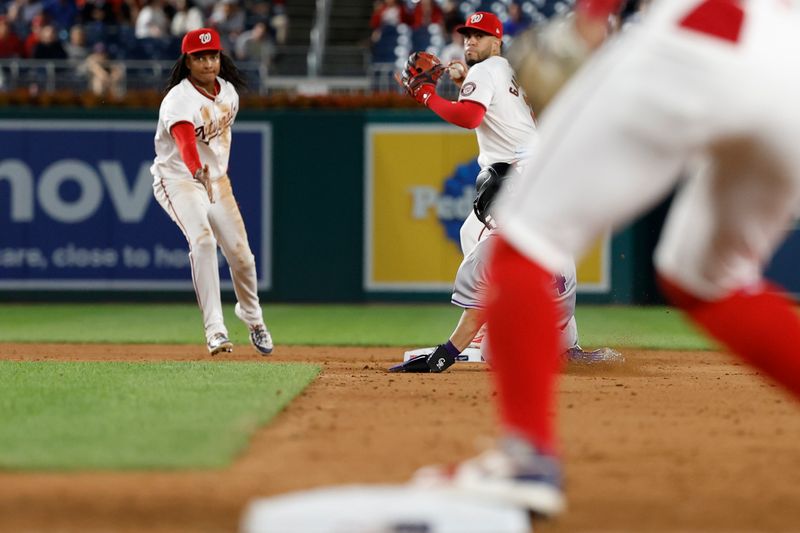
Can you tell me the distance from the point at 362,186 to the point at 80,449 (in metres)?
9.46

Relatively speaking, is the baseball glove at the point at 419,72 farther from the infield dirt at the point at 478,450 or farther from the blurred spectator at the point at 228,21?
the blurred spectator at the point at 228,21

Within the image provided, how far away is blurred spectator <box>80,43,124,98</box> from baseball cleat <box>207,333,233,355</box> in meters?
7.21

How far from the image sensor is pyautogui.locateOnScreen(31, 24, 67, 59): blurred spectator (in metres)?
15.4

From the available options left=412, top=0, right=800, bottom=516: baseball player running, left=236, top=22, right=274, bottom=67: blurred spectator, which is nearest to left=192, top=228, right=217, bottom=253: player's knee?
left=412, top=0, right=800, bottom=516: baseball player running

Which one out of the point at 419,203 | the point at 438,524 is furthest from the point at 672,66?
the point at 419,203

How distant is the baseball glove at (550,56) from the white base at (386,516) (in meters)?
1.14

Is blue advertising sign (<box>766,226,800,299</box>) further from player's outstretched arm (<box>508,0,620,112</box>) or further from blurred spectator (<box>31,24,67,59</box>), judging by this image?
player's outstretched arm (<box>508,0,620,112</box>)

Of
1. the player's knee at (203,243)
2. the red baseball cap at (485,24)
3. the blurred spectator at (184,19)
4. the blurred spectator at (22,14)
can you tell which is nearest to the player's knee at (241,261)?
the player's knee at (203,243)

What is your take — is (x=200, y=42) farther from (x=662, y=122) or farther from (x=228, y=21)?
(x=228, y=21)

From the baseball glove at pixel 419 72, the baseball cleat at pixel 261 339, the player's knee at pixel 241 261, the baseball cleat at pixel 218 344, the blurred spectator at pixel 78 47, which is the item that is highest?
the baseball glove at pixel 419 72

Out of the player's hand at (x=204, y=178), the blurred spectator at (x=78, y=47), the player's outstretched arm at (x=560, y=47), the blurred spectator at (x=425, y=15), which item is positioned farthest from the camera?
the blurred spectator at (x=425, y=15)

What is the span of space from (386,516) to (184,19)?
601 inches

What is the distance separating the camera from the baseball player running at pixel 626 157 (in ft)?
8.43

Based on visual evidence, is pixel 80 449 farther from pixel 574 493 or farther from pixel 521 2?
pixel 521 2
